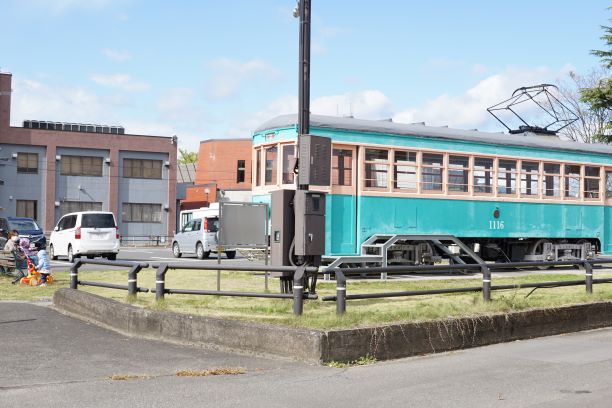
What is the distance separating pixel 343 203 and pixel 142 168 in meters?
39.2

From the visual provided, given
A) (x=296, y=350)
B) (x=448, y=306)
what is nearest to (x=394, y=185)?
(x=448, y=306)

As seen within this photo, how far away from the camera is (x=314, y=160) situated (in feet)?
36.2

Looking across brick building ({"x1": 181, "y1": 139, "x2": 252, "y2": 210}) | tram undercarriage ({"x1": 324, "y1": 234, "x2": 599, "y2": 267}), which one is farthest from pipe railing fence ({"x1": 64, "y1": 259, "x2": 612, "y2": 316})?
brick building ({"x1": 181, "y1": 139, "x2": 252, "y2": 210})

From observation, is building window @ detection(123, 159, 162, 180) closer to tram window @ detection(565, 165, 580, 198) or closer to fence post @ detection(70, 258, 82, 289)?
tram window @ detection(565, 165, 580, 198)

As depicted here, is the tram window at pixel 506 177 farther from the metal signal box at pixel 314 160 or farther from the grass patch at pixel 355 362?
the grass patch at pixel 355 362

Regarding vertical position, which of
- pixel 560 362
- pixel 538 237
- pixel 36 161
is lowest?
pixel 560 362

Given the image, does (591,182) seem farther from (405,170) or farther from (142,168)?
(142,168)

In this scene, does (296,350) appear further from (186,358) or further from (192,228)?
(192,228)

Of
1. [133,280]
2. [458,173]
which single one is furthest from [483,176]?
[133,280]

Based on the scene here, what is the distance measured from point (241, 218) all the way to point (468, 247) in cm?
788

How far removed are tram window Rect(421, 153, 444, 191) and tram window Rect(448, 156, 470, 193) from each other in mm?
301

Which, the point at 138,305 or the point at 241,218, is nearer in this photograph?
the point at 138,305

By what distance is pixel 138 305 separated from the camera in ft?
36.2

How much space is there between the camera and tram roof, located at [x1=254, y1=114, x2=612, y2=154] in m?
18.3
